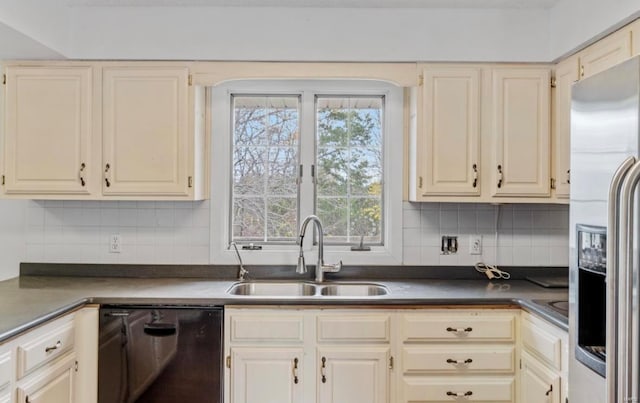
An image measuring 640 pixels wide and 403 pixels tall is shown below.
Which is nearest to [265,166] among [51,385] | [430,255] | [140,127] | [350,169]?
[350,169]

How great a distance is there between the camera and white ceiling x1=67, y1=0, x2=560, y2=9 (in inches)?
99.8

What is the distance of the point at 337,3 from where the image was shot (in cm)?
255

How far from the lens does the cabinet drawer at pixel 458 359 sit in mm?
2301

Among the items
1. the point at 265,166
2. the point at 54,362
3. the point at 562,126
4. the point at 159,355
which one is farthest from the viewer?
the point at 265,166

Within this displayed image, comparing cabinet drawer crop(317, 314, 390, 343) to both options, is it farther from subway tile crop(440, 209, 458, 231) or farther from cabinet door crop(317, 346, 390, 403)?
subway tile crop(440, 209, 458, 231)

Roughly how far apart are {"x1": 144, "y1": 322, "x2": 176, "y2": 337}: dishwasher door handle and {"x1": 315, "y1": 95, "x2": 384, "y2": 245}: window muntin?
3.59 feet

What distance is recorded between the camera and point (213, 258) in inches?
113

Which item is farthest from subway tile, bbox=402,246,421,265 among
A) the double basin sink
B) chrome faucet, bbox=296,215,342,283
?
chrome faucet, bbox=296,215,342,283

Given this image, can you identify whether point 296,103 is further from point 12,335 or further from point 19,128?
point 12,335

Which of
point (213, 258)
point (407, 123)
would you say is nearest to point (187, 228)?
point (213, 258)

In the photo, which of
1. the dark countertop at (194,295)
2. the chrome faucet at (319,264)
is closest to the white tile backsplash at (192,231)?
the dark countertop at (194,295)

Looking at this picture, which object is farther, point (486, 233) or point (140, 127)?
point (486, 233)

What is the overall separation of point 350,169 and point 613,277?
2.06 meters

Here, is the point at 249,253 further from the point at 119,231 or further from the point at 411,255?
the point at 411,255
